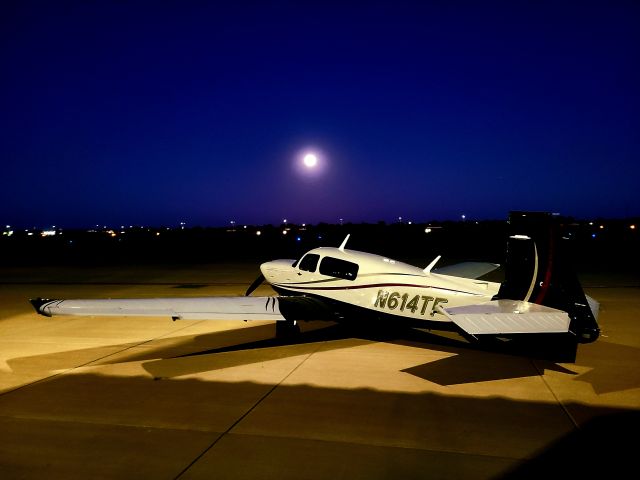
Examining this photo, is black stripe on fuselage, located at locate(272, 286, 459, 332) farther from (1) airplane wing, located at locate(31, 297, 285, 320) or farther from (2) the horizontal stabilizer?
(2) the horizontal stabilizer

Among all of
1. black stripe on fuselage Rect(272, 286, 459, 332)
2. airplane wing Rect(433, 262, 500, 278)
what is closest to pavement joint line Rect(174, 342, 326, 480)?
black stripe on fuselage Rect(272, 286, 459, 332)

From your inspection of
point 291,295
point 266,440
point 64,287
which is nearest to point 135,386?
point 266,440

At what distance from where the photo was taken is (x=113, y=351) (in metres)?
10.4

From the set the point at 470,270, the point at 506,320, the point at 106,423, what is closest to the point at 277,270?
the point at 470,270

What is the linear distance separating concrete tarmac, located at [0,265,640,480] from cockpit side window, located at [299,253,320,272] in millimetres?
1670

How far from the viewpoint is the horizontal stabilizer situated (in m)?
6.68

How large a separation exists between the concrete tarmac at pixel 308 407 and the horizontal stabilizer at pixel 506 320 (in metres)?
1.13

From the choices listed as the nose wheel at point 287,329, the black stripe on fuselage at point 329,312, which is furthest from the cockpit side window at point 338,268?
the nose wheel at point 287,329

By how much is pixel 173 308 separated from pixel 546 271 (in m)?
6.96

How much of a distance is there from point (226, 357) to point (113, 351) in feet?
8.73

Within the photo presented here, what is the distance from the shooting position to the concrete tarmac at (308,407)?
530cm

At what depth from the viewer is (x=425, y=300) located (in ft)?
31.1

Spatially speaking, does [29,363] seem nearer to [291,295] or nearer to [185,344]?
[185,344]

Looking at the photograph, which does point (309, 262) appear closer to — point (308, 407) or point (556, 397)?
point (308, 407)
